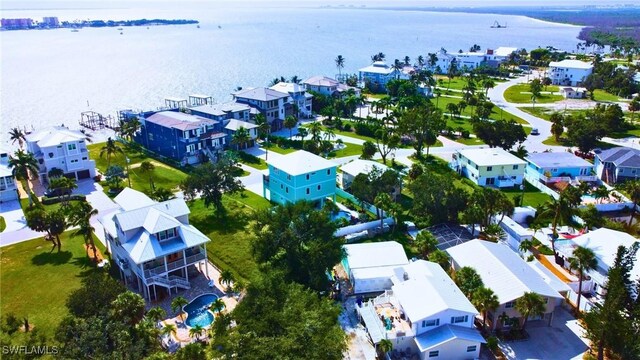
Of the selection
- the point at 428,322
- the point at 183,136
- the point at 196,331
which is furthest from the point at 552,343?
the point at 183,136

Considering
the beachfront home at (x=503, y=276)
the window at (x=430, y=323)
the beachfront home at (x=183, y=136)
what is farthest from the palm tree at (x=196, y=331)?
the beachfront home at (x=183, y=136)

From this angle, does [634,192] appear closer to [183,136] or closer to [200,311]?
Result: [200,311]

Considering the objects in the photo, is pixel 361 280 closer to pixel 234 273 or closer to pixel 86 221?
pixel 234 273

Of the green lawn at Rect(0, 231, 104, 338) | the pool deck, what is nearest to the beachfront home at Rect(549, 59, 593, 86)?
the pool deck

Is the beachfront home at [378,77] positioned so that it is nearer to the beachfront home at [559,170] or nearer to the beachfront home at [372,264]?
the beachfront home at [559,170]

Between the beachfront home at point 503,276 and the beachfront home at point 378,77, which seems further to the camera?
the beachfront home at point 378,77

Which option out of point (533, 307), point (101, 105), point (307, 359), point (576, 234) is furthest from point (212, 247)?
point (101, 105)
